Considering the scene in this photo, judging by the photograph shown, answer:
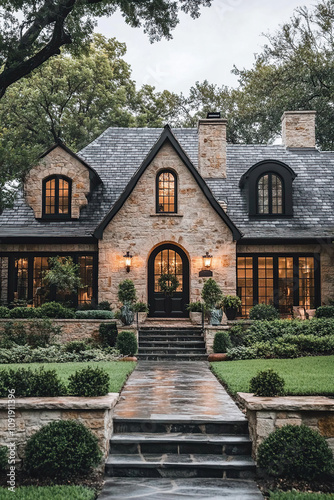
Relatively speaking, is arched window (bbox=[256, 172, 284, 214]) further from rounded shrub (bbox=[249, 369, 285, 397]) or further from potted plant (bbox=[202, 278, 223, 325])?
rounded shrub (bbox=[249, 369, 285, 397])

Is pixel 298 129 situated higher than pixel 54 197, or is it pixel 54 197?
pixel 298 129

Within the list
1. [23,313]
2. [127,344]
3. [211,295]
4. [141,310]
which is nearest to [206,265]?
[211,295]

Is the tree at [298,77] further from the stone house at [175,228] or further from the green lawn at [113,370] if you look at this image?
the green lawn at [113,370]

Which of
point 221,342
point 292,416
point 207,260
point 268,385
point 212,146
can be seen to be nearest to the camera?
point 292,416

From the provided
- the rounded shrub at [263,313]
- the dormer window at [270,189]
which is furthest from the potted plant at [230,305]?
the dormer window at [270,189]

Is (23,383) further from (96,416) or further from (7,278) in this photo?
(7,278)

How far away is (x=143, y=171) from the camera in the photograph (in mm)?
19047

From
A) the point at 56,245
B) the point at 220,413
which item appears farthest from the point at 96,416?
the point at 56,245

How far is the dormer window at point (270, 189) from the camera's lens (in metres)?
20.8

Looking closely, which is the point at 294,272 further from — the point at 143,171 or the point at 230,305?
the point at 143,171

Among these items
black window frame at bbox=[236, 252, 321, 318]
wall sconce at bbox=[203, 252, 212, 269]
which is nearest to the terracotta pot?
wall sconce at bbox=[203, 252, 212, 269]

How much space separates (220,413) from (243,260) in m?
12.2

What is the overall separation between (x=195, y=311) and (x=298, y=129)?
1044 cm

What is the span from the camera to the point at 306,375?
10703mm
